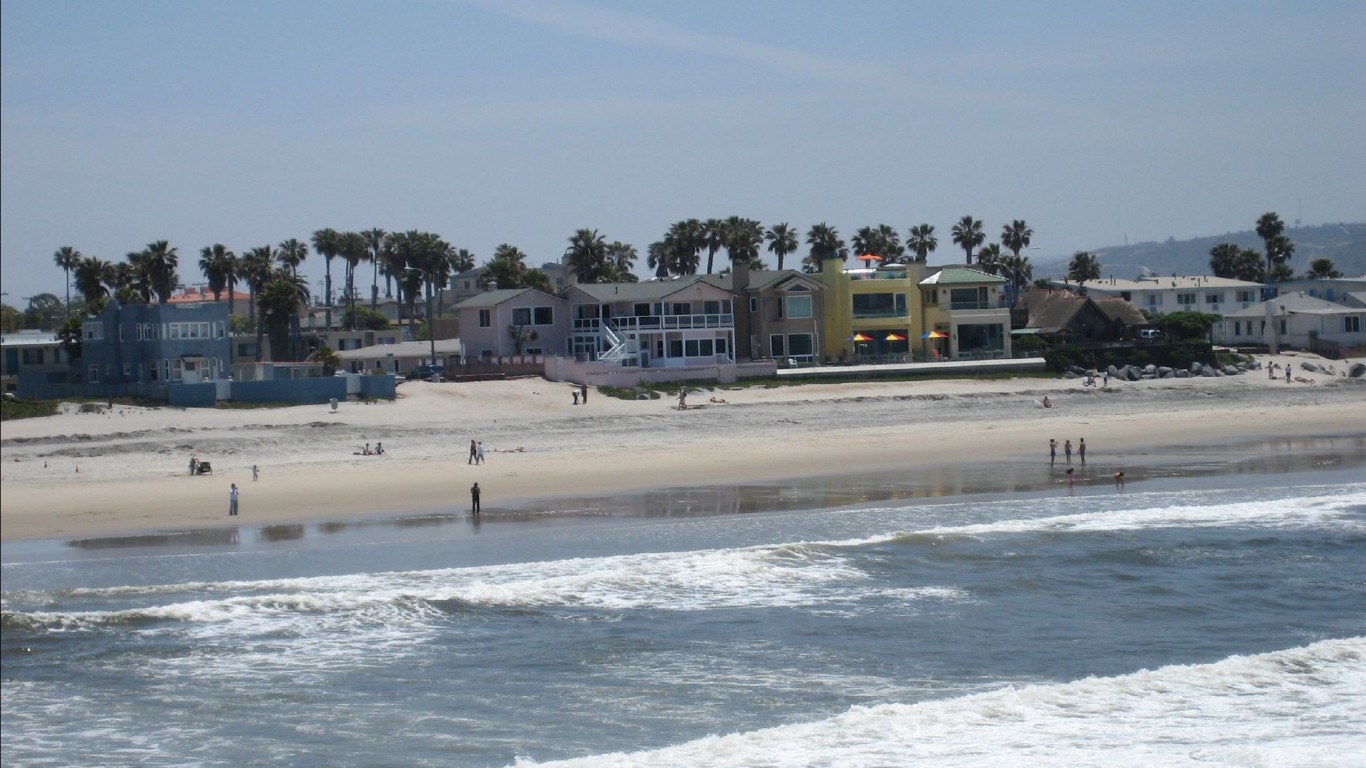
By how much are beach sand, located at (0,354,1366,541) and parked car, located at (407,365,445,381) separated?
13.3 ft

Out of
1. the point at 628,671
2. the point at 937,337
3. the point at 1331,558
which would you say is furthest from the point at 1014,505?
the point at 937,337

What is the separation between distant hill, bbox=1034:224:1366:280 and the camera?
8338 cm

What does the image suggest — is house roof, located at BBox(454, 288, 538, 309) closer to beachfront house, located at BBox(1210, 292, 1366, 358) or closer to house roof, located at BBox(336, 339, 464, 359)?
house roof, located at BBox(336, 339, 464, 359)

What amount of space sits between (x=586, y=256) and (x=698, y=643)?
5826 cm

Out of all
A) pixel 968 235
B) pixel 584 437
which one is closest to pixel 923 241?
pixel 968 235

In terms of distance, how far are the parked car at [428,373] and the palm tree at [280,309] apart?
32.6ft

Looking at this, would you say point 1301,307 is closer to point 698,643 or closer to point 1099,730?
point 698,643

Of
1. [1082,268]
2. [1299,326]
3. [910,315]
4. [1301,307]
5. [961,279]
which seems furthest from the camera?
[1082,268]

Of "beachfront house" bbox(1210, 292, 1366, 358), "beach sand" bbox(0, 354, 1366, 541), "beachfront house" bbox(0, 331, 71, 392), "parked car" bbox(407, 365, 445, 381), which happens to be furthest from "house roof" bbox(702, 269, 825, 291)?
"beachfront house" bbox(0, 331, 71, 392)

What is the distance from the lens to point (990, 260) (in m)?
81.2

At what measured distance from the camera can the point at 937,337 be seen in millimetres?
65938

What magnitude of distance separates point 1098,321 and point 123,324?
201ft

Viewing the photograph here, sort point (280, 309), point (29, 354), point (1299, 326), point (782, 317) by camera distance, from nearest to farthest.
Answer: point (29, 354), point (280, 309), point (782, 317), point (1299, 326)

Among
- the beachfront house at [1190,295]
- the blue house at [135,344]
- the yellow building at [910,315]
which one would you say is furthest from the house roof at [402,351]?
the blue house at [135,344]
